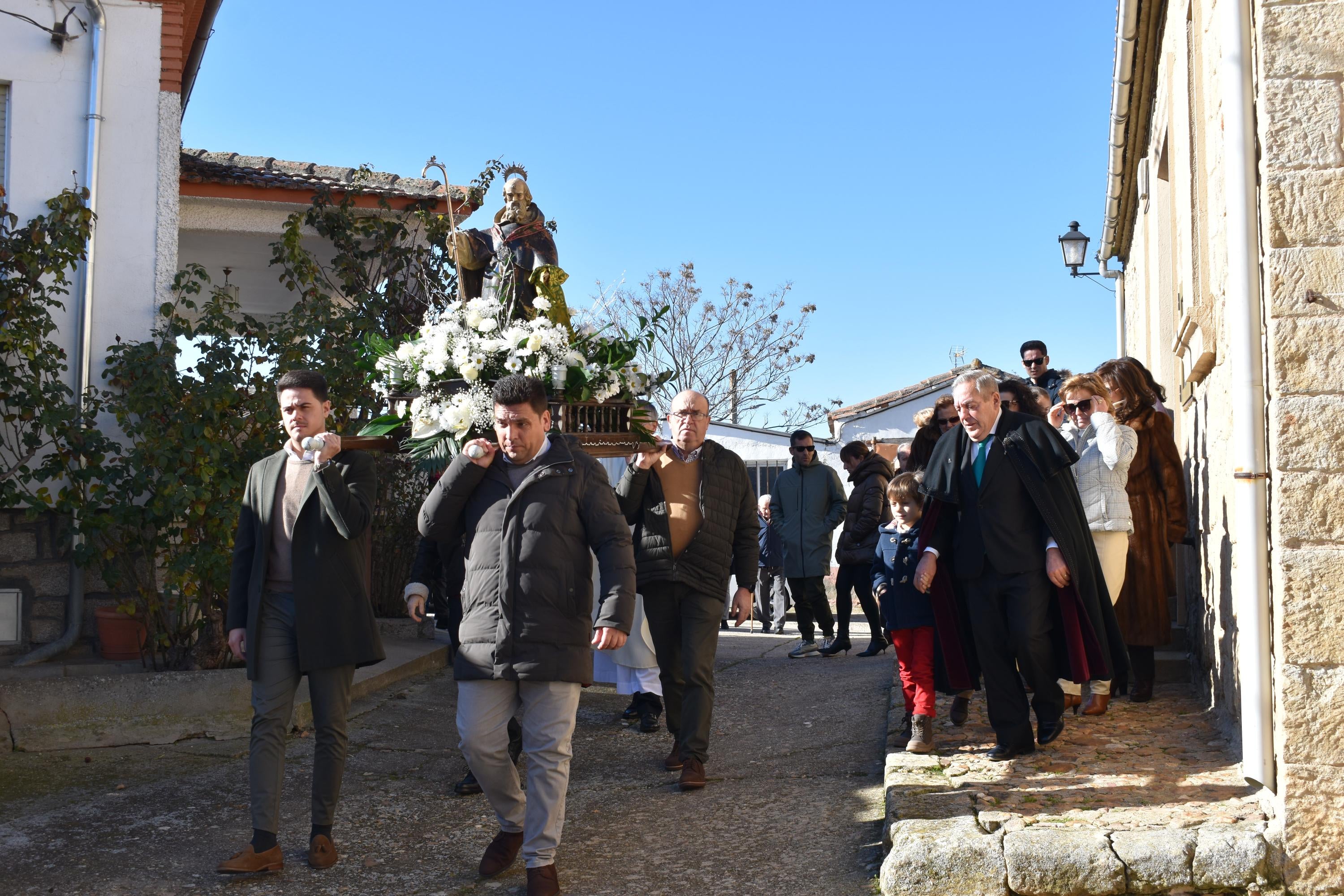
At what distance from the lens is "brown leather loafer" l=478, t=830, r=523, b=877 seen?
468 centimetres

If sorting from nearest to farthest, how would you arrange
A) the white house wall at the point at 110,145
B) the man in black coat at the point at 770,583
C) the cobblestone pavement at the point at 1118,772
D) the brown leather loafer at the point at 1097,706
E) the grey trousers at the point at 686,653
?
1. the cobblestone pavement at the point at 1118,772
2. the grey trousers at the point at 686,653
3. the brown leather loafer at the point at 1097,706
4. the white house wall at the point at 110,145
5. the man in black coat at the point at 770,583

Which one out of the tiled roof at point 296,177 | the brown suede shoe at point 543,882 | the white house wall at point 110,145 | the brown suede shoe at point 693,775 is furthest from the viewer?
the tiled roof at point 296,177

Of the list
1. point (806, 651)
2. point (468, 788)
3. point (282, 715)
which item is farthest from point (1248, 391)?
point (806, 651)

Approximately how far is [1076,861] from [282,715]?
290 cm

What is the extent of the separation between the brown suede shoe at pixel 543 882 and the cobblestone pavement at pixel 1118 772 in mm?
1552

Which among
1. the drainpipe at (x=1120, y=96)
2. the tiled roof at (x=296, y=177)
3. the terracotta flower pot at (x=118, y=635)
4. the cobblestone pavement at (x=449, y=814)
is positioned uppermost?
the drainpipe at (x=1120, y=96)

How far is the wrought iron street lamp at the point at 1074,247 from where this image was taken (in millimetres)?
15438

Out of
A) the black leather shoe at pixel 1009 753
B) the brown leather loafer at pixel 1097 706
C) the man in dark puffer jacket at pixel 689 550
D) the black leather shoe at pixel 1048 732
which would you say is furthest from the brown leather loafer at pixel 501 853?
the brown leather loafer at pixel 1097 706

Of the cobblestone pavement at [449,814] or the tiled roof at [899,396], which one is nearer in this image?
the cobblestone pavement at [449,814]

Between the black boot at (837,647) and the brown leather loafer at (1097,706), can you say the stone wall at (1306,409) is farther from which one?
the black boot at (837,647)

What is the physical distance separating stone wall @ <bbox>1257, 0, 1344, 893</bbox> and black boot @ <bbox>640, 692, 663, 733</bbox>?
12.3ft

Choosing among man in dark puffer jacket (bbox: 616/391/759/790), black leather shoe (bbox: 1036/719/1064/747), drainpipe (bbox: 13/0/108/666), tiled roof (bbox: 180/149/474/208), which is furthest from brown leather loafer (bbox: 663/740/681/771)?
tiled roof (bbox: 180/149/474/208)

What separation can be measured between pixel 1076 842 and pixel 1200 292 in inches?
134

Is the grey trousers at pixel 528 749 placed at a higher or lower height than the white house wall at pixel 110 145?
lower
